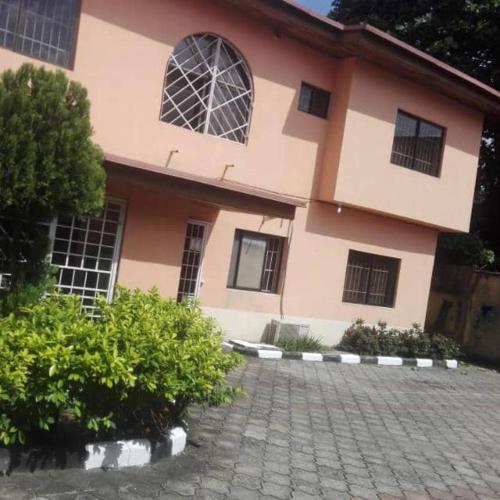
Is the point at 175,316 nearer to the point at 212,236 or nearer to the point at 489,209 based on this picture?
the point at 212,236

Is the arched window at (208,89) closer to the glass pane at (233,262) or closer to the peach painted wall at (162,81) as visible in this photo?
the peach painted wall at (162,81)

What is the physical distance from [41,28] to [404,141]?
24.9ft

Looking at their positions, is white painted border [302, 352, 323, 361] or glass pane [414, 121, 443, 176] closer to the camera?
white painted border [302, 352, 323, 361]

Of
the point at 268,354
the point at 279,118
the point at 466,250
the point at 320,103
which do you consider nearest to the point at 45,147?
the point at 268,354

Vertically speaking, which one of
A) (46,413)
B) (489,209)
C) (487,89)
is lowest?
(46,413)

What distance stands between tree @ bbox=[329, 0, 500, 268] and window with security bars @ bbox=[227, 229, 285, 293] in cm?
682

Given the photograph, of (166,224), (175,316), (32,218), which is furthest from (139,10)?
(175,316)

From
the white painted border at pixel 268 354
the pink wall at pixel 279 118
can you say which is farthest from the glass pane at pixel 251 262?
the white painted border at pixel 268 354

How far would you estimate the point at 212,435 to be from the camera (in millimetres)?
6094

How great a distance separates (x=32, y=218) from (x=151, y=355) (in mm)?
2415

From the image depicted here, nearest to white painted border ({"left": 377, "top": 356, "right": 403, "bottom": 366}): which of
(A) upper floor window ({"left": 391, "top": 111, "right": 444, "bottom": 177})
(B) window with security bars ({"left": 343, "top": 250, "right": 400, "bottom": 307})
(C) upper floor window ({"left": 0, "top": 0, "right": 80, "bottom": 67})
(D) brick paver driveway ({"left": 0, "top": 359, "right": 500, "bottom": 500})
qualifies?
(B) window with security bars ({"left": 343, "top": 250, "right": 400, "bottom": 307})

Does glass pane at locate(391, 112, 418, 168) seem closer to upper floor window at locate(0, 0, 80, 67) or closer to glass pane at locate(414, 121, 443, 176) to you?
glass pane at locate(414, 121, 443, 176)

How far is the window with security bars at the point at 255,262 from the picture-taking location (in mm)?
11938

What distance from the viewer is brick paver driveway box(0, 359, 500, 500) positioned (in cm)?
470
